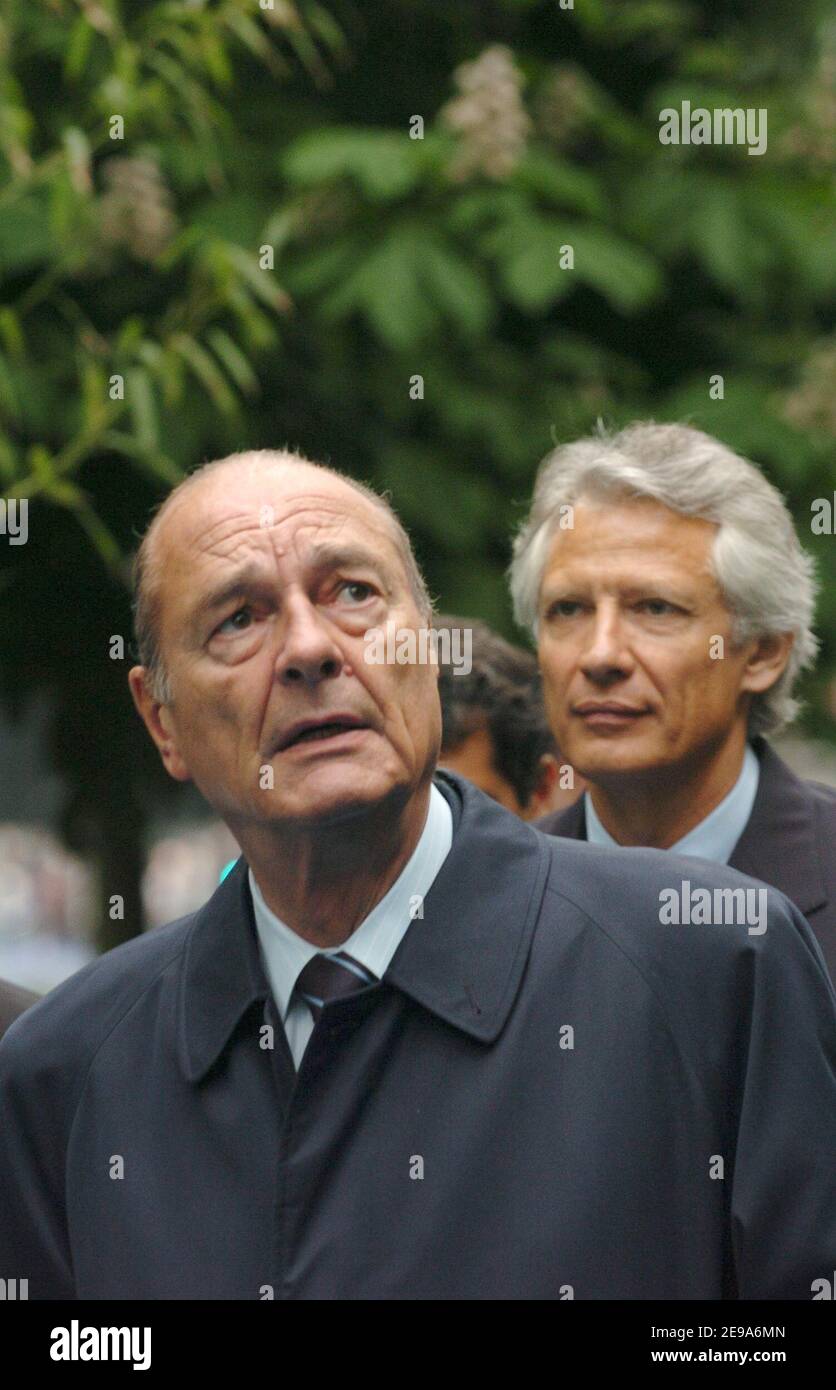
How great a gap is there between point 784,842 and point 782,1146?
121cm

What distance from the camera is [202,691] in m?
2.46

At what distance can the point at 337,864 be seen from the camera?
2350mm

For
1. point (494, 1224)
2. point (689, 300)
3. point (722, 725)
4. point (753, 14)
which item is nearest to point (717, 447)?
point (722, 725)

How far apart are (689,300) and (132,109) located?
2.29 meters

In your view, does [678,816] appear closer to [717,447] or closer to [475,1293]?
[717,447]

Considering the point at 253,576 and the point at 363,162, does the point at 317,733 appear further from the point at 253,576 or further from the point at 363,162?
the point at 363,162

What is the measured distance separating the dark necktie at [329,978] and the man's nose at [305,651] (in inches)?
11.4

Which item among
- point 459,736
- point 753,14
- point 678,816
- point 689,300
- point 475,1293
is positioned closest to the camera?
point 475,1293

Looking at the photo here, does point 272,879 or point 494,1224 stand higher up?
point 272,879

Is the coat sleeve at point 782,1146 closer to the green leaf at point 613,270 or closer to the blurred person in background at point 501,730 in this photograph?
the blurred person in background at point 501,730

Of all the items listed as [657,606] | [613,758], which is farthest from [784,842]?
[657,606]

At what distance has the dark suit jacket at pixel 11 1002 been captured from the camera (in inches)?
126

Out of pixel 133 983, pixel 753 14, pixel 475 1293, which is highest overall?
pixel 753 14

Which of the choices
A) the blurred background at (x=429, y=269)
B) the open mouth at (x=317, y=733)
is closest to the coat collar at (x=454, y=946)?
the open mouth at (x=317, y=733)
